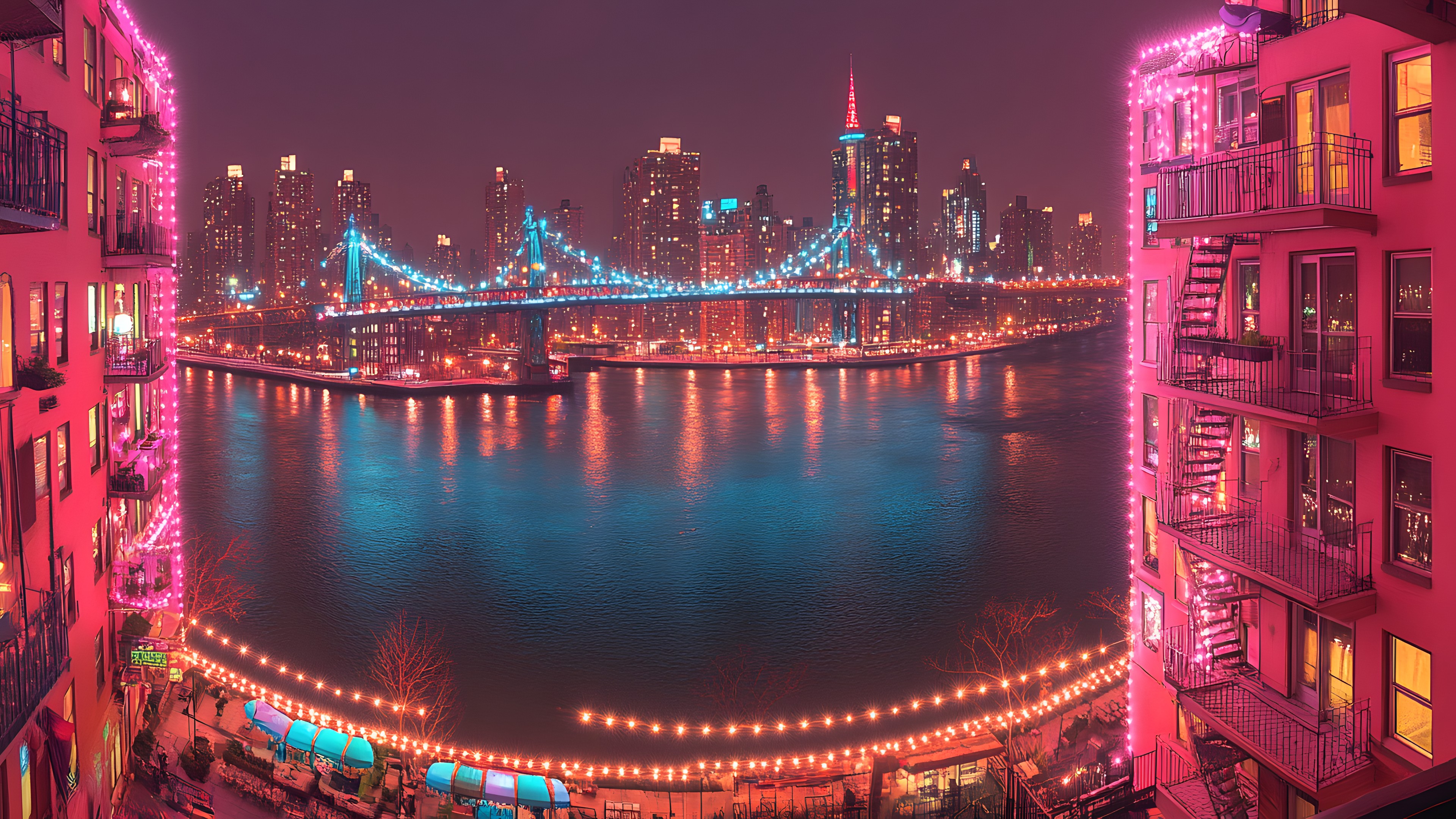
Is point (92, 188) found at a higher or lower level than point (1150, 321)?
higher

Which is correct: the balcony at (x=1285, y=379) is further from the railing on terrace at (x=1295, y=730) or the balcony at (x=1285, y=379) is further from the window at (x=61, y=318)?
the window at (x=61, y=318)

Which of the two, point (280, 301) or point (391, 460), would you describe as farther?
point (280, 301)

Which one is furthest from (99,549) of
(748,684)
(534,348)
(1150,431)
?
(534,348)

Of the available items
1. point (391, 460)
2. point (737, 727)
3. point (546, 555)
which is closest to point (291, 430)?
point (391, 460)

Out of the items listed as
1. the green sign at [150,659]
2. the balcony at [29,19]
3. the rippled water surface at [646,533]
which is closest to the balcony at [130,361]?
the green sign at [150,659]

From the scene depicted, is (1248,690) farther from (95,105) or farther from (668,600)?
(668,600)

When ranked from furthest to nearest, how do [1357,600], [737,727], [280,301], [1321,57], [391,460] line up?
1. [280,301]
2. [391,460]
3. [737,727]
4. [1321,57]
5. [1357,600]

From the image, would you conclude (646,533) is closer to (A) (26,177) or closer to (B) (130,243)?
(B) (130,243)

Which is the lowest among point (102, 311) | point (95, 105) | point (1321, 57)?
point (102, 311)
